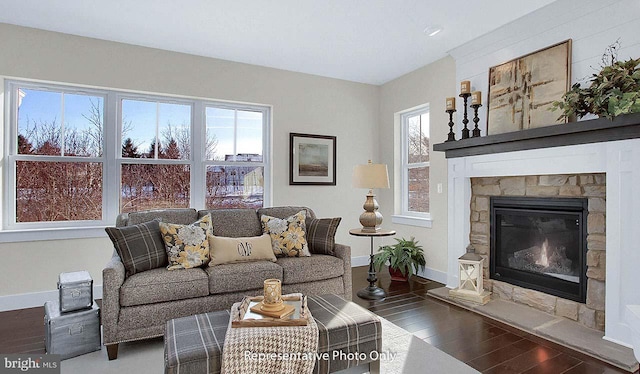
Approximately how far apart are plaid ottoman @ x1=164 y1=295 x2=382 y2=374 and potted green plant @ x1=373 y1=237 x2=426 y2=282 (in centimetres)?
209

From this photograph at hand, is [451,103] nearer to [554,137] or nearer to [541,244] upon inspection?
[554,137]

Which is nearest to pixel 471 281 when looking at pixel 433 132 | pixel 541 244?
pixel 541 244

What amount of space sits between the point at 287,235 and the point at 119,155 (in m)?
2.08

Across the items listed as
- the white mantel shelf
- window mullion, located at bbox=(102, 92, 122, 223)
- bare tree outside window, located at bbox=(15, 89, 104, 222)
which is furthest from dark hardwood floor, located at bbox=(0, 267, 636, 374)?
the white mantel shelf

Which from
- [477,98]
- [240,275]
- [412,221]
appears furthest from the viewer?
[412,221]

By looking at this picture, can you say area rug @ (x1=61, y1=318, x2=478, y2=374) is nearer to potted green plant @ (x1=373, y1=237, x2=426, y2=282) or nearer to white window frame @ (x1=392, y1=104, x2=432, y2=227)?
potted green plant @ (x1=373, y1=237, x2=426, y2=282)

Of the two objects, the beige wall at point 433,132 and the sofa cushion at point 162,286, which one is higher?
the beige wall at point 433,132

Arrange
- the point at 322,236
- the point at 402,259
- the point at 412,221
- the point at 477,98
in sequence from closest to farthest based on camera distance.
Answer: the point at 322,236
the point at 477,98
the point at 402,259
the point at 412,221

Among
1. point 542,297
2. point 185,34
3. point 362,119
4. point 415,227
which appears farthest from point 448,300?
point 185,34

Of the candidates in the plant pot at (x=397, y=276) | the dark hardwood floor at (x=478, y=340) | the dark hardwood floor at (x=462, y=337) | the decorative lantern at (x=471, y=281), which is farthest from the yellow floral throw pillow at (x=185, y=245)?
the decorative lantern at (x=471, y=281)

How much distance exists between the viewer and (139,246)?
8.75 feet

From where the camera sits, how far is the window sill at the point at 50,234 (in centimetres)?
328

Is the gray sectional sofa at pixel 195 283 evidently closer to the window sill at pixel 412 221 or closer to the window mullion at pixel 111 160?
the window mullion at pixel 111 160

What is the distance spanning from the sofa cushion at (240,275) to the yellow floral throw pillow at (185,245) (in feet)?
0.43
